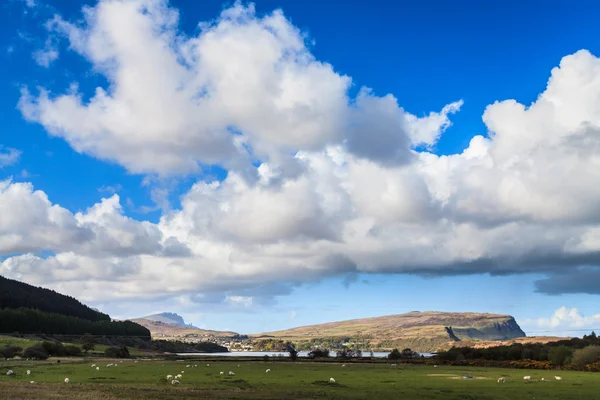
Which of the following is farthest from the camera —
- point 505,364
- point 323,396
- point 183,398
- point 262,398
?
point 505,364

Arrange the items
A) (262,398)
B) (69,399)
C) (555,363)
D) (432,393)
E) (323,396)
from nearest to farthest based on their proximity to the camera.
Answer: (69,399)
(262,398)
(323,396)
(432,393)
(555,363)

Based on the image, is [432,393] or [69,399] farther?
[432,393]

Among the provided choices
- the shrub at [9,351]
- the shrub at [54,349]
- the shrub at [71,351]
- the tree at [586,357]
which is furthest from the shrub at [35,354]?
the tree at [586,357]

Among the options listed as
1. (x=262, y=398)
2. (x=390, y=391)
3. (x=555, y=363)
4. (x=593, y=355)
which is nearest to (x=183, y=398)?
(x=262, y=398)

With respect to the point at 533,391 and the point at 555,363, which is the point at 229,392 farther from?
the point at 555,363

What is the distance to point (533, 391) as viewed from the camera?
176ft

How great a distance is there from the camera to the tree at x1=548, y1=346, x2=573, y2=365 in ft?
392

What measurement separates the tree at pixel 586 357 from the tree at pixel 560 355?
20.5 ft

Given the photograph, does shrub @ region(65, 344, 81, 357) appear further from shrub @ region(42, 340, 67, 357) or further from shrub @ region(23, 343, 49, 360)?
shrub @ region(23, 343, 49, 360)

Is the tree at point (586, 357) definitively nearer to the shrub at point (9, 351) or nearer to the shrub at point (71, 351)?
the shrub at point (9, 351)

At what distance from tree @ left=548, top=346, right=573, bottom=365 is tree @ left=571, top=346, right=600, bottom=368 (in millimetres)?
6261

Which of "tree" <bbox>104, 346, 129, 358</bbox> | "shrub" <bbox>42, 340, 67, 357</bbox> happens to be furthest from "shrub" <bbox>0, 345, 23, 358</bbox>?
"tree" <bbox>104, 346, 129, 358</bbox>

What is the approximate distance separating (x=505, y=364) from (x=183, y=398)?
359 ft

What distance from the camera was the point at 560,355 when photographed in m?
121
